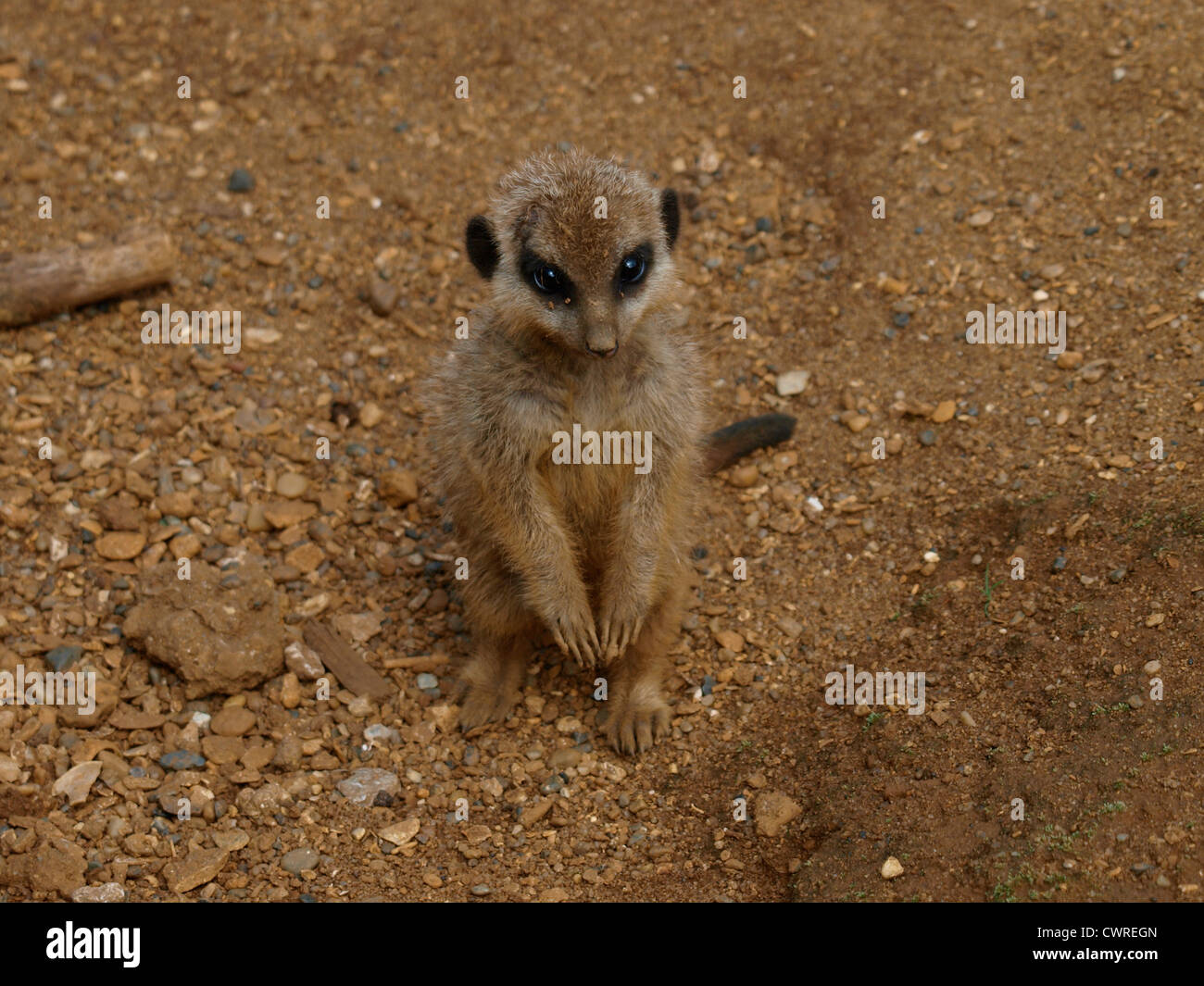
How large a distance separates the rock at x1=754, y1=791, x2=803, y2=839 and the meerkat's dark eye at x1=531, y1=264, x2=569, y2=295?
2009mm

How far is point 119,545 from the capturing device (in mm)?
5367

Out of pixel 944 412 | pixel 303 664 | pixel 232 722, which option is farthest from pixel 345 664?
pixel 944 412

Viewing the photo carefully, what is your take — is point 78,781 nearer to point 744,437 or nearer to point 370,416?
point 370,416

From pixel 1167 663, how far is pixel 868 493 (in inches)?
67.7

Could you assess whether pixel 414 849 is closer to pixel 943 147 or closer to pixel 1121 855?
pixel 1121 855

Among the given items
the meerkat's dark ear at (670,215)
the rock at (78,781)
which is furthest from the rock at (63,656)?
the meerkat's dark ear at (670,215)

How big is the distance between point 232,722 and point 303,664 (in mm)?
387

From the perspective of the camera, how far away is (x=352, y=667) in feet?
16.9

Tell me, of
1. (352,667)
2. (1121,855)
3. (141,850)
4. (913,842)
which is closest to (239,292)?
(352,667)

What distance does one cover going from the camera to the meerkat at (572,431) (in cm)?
414

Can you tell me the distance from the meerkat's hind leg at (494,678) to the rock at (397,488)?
0.98 m

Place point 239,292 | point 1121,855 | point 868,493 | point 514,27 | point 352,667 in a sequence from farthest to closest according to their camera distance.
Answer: point 514,27
point 239,292
point 868,493
point 352,667
point 1121,855

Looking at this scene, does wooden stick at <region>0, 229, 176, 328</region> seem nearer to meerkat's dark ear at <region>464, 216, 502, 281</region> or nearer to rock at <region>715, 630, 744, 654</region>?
meerkat's dark ear at <region>464, 216, 502, 281</region>

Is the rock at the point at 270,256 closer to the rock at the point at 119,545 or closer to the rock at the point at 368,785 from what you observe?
the rock at the point at 119,545
